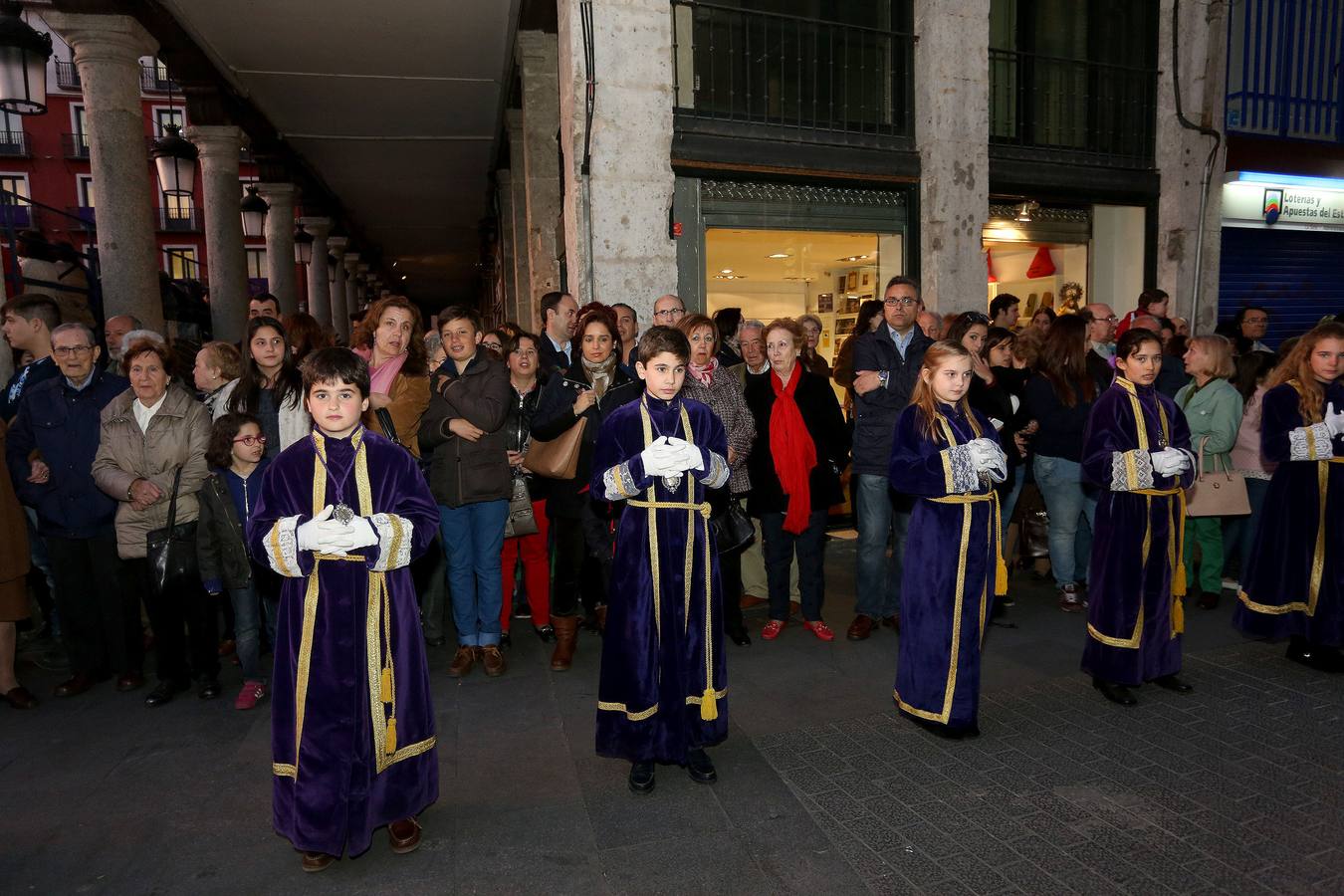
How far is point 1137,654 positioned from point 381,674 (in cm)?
376

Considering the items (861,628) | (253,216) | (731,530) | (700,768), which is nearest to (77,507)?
(731,530)

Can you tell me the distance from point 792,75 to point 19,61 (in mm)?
6941

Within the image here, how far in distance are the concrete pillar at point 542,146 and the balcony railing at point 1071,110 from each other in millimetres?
5133

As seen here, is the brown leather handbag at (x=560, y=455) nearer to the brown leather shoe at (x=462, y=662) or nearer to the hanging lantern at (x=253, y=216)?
the brown leather shoe at (x=462, y=662)

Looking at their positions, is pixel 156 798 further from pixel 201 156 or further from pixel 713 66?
pixel 201 156

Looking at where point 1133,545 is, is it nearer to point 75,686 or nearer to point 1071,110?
point 75,686

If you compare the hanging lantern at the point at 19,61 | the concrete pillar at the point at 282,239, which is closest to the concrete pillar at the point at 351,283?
the concrete pillar at the point at 282,239

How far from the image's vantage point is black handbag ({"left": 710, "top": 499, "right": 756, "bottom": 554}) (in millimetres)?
4133

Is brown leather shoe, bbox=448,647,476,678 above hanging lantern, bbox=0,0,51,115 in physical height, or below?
below

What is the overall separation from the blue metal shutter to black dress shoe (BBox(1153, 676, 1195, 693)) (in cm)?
844

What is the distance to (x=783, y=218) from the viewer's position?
28.8ft

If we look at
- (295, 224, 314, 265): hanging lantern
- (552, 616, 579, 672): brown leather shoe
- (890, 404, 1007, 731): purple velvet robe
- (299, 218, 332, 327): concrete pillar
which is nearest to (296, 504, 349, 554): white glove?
(552, 616, 579, 672): brown leather shoe

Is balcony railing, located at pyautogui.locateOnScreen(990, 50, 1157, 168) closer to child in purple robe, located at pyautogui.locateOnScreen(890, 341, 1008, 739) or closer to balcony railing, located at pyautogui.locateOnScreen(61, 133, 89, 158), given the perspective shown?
child in purple robe, located at pyautogui.locateOnScreen(890, 341, 1008, 739)

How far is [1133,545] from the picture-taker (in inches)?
178
